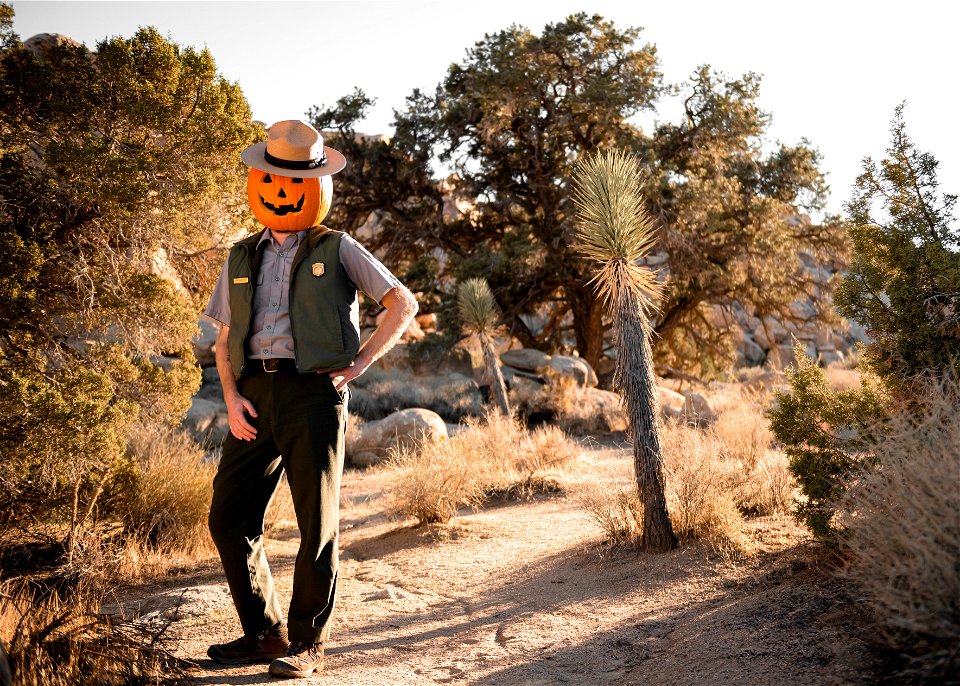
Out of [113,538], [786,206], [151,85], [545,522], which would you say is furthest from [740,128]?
[113,538]

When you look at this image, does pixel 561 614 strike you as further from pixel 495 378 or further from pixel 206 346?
pixel 206 346

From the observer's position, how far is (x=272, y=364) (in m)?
3.96

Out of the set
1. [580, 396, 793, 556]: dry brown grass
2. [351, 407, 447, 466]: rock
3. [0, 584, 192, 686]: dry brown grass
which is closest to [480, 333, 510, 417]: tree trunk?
[351, 407, 447, 466]: rock

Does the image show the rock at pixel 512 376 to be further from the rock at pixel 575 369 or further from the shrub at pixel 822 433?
the shrub at pixel 822 433

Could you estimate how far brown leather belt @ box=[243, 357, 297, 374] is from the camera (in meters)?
3.97

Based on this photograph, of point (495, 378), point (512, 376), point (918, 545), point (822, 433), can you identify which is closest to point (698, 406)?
point (512, 376)

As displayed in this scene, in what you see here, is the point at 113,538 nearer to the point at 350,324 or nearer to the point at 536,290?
the point at 350,324

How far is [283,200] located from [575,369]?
49.5ft

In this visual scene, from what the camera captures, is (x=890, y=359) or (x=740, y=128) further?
(x=740, y=128)

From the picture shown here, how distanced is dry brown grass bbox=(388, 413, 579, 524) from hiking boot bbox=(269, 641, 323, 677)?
13.1ft

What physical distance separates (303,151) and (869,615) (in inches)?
134

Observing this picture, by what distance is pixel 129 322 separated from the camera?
7062 mm

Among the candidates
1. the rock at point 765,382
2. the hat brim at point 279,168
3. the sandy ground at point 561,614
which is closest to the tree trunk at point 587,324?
the rock at point 765,382

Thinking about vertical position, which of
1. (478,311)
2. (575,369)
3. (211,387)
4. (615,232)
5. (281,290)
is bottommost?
(575,369)
